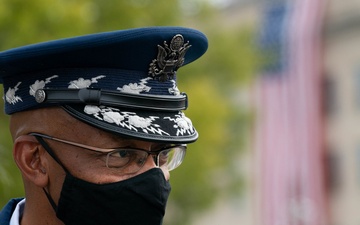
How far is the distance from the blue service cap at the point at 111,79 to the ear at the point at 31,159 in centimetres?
10

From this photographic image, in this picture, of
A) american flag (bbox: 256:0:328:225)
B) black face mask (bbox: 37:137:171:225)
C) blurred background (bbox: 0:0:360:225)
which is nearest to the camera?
black face mask (bbox: 37:137:171:225)

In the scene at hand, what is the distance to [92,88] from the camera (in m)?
3.11

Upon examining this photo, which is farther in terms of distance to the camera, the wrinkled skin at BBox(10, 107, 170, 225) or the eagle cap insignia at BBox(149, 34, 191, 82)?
the eagle cap insignia at BBox(149, 34, 191, 82)

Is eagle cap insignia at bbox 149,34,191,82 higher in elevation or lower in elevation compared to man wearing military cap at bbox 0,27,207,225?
higher

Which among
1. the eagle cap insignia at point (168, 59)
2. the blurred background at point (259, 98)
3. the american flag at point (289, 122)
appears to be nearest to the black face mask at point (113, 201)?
the eagle cap insignia at point (168, 59)

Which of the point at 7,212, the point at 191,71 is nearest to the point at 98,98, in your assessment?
the point at 7,212

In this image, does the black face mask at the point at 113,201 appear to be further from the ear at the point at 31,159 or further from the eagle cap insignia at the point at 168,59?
the eagle cap insignia at the point at 168,59

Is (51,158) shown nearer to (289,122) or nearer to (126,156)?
(126,156)

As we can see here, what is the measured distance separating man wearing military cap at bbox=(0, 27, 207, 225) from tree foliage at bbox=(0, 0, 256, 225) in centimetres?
336

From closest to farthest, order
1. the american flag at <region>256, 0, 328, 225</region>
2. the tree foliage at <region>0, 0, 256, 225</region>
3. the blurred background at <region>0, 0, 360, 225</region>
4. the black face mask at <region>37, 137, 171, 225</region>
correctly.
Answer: the black face mask at <region>37, 137, 171, 225</region> → the tree foliage at <region>0, 0, 256, 225</region> → the blurred background at <region>0, 0, 360, 225</region> → the american flag at <region>256, 0, 328, 225</region>

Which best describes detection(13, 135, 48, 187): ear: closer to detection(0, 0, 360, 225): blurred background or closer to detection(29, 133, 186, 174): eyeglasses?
detection(29, 133, 186, 174): eyeglasses

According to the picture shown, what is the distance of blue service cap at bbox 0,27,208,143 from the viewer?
3.06 m

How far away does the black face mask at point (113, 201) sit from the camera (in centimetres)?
305

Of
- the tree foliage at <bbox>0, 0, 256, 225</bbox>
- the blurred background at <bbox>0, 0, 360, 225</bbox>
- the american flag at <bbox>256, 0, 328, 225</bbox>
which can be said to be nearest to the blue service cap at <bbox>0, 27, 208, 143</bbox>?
the tree foliage at <bbox>0, 0, 256, 225</bbox>
